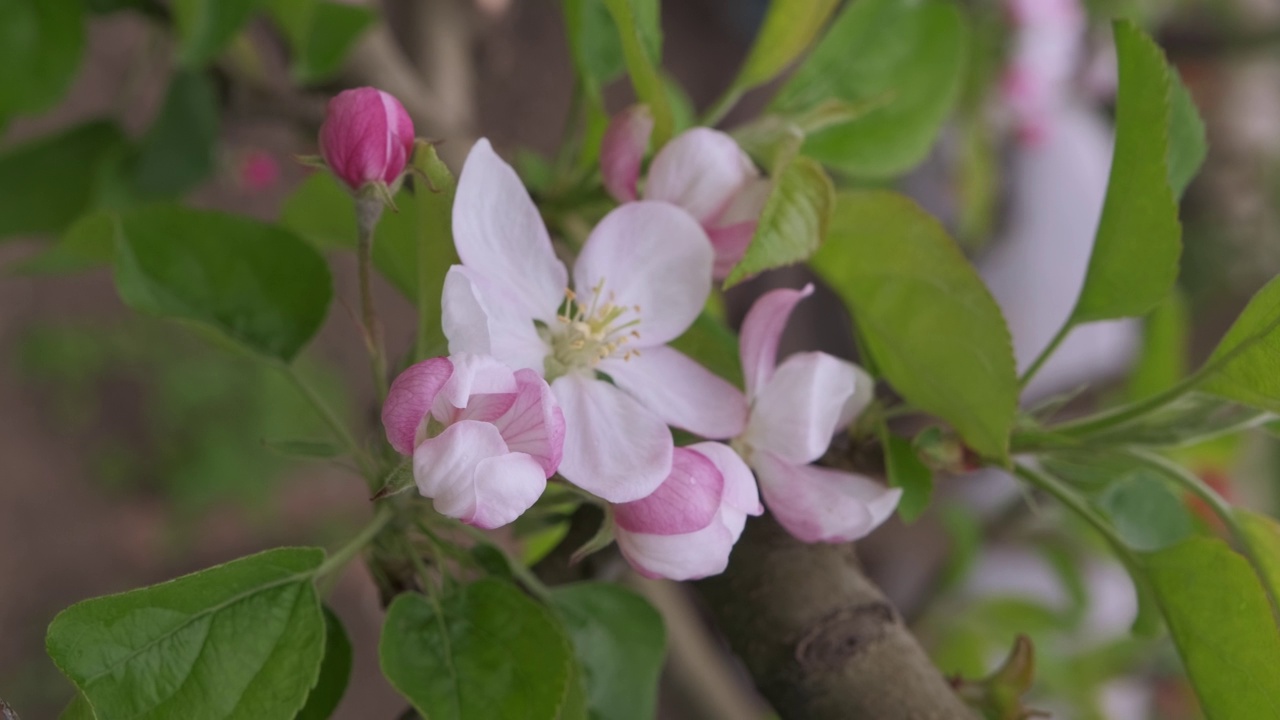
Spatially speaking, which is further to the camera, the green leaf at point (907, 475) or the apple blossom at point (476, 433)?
the green leaf at point (907, 475)

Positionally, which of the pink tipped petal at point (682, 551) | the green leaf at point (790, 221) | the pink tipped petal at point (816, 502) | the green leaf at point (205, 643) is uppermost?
the green leaf at point (790, 221)

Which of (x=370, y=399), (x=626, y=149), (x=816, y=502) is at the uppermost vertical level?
(x=626, y=149)

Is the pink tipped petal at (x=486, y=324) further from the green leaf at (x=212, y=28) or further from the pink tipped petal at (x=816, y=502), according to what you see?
the green leaf at (x=212, y=28)

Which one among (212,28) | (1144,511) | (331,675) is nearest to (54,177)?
(212,28)

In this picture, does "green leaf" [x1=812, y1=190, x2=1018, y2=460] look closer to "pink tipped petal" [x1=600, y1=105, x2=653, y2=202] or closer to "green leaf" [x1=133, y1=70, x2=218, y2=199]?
"pink tipped petal" [x1=600, y1=105, x2=653, y2=202]

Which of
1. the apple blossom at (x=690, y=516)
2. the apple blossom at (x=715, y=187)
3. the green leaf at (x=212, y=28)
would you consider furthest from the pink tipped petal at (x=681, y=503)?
the green leaf at (x=212, y=28)

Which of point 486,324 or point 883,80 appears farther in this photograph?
point 883,80

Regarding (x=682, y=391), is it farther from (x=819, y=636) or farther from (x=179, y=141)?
(x=179, y=141)
